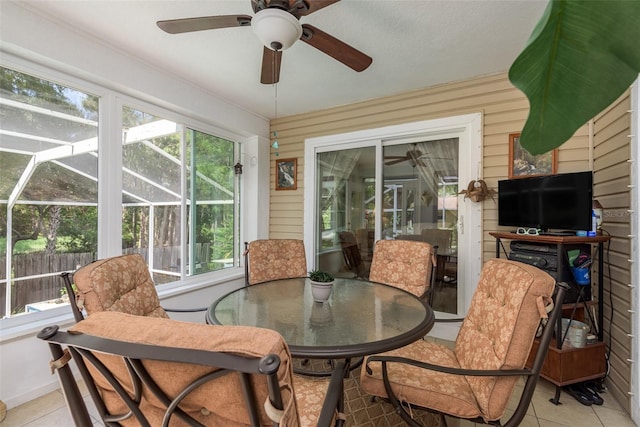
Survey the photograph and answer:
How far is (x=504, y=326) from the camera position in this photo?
126 cm

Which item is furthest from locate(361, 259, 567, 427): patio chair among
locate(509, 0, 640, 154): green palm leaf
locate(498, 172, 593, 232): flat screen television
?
locate(498, 172, 593, 232): flat screen television

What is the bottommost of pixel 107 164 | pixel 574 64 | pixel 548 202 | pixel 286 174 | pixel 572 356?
pixel 572 356

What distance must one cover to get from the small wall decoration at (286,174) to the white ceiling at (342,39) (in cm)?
107

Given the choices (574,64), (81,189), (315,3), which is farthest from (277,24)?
(81,189)

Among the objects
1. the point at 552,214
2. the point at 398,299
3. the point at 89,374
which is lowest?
the point at 398,299

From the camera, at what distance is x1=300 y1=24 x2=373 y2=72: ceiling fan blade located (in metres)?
1.72

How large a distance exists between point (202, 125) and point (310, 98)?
4.44 ft

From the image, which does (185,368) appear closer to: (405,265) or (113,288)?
(113,288)

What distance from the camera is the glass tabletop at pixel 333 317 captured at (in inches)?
49.3

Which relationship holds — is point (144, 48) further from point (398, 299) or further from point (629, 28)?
point (629, 28)

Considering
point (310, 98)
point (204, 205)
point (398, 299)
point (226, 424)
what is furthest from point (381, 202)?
point (226, 424)

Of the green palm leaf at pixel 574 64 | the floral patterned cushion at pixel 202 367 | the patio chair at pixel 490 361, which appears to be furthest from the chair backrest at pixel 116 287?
the green palm leaf at pixel 574 64

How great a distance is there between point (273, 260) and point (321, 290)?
1.21 meters

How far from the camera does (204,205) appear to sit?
3592 mm
